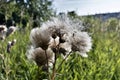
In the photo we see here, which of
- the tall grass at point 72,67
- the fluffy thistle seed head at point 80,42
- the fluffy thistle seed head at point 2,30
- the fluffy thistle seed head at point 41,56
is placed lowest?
the tall grass at point 72,67

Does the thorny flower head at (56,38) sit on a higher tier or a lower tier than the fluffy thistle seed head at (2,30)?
higher

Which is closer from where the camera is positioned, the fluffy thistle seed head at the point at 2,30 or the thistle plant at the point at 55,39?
the thistle plant at the point at 55,39

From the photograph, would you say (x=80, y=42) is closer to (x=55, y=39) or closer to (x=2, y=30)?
(x=55, y=39)

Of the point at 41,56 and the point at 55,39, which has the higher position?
the point at 55,39

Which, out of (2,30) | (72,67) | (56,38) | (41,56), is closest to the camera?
(56,38)

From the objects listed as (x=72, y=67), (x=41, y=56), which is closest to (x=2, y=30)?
(x=41, y=56)

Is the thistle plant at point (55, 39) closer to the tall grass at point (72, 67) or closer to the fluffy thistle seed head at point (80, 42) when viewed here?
the fluffy thistle seed head at point (80, 42)

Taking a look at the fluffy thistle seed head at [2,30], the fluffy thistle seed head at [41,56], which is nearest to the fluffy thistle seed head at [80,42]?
the fluffy thistle seed head at [41,56]

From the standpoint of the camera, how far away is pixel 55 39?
7.15 ft

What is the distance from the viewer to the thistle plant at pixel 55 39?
7.09ft

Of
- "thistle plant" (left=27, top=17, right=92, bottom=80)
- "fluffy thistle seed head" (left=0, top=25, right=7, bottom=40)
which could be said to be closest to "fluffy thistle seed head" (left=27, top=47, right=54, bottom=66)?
"thistle plant" (left=27, top=17, right=92, bottom=80)

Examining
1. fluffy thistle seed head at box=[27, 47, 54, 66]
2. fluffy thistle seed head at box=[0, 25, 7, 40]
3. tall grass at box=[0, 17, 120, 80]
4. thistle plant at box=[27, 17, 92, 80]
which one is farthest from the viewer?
tall grass at box=[0, 17, 120, 80]

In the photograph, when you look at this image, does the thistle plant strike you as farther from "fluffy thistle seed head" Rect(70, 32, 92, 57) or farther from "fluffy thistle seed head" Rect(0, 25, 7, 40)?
"fluffy thistle seed head" Rect(0, 25, 7, 40)

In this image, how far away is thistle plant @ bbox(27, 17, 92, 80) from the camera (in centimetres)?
216
